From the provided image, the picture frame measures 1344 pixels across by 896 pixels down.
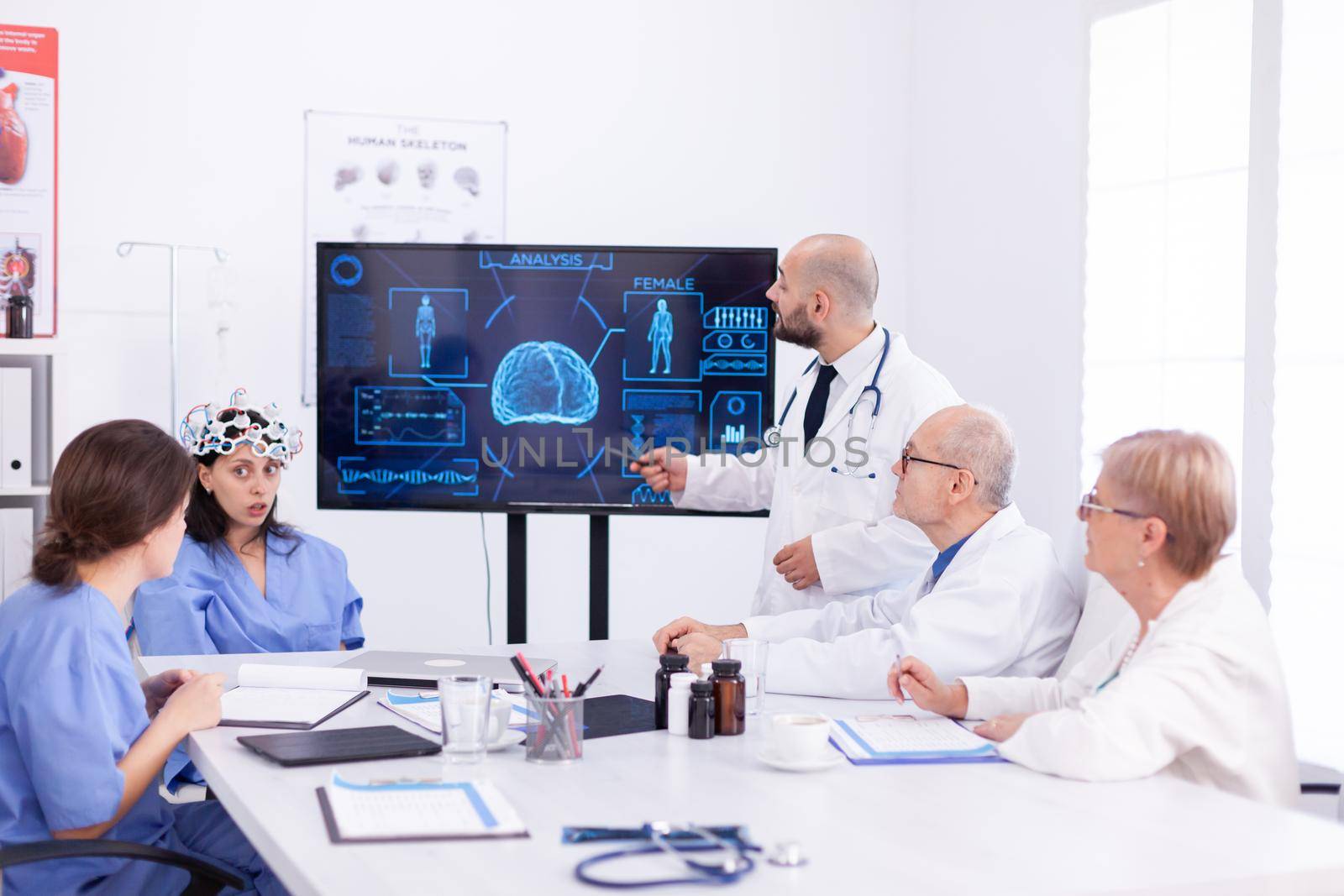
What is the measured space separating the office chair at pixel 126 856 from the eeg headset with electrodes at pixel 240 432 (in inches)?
52.5

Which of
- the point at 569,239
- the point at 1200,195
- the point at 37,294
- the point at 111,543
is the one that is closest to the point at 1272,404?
the point at 1200,195

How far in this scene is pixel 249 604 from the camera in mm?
2855

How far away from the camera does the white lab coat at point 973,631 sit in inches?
83.7

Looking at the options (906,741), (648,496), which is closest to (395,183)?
(648,496)

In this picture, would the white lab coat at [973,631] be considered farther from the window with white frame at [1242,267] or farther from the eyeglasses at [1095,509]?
the window with white frame at [1242,267]

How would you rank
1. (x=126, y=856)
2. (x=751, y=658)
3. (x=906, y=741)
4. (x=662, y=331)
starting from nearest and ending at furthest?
(x=126, y=856) → (x=906, y=741) → (x=751, y=658) → (x=662, y=331)

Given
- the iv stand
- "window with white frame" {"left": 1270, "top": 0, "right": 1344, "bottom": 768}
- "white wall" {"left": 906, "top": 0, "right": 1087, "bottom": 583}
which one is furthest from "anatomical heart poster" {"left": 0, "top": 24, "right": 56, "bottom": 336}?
"window with white frame" {"left": 1270, "top": 0, "right": 1344, "bottom": 768}

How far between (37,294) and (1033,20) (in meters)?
3.29

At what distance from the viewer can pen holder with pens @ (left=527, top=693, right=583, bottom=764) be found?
5.69 ft

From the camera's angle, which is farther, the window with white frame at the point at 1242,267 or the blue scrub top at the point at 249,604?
the window with white frame at the point at 1242,267

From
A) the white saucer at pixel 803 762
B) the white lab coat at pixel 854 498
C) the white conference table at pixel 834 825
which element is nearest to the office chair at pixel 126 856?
the white conference table at pixel 834 825

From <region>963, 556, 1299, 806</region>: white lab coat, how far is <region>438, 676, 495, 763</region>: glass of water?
700mm

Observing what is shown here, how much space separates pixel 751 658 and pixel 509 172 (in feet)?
9.23

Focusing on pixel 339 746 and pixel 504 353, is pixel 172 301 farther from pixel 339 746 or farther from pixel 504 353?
pixel 339 746
